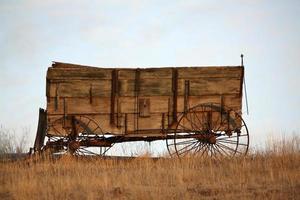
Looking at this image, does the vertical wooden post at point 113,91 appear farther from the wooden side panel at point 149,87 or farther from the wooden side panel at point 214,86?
the wooden side panel at point 214,86

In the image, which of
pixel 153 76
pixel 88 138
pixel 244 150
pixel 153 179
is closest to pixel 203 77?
pixel 153 76

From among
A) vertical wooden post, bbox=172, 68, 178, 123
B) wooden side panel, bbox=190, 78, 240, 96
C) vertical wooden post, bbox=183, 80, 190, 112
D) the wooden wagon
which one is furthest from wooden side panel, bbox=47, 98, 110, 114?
wooden side panel, bbox=190, 78, 240, 96

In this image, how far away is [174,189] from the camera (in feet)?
28.5

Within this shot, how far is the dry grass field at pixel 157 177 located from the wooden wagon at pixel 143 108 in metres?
0.70

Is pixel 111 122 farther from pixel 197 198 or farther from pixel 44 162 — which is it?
pixel 197 198

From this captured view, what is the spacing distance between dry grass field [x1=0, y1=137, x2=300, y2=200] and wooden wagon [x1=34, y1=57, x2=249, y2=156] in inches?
27.4

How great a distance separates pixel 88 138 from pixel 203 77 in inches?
126

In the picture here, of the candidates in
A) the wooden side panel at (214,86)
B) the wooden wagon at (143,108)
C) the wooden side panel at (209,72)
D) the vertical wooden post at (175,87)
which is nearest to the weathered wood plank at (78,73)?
the wooden wagon at (143,108)

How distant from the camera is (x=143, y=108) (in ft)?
41.4

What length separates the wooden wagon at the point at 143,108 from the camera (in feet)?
40.9

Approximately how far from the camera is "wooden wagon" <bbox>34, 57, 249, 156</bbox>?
40.9 feet

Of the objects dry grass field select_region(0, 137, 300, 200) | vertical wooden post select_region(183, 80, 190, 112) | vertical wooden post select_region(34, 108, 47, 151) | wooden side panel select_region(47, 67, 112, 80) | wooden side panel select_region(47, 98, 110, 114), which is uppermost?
wooden side panel select_region(47, 67, 112, 80)

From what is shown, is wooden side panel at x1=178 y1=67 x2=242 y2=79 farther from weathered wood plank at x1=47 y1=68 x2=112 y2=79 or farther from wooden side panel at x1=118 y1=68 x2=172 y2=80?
weathered wood plank at x1=47 y1=68 x2=112 y2=79

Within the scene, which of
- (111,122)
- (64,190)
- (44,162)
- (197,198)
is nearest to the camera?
(197,198)
